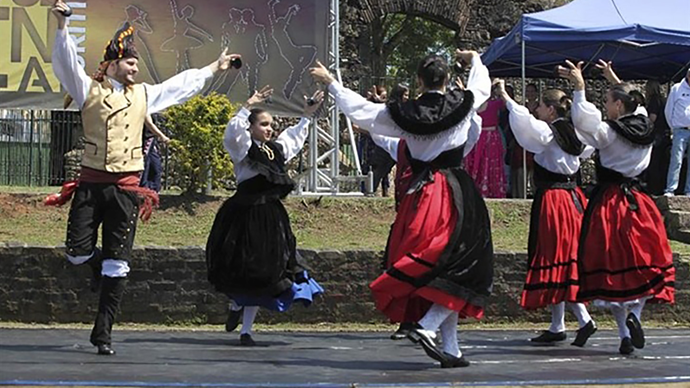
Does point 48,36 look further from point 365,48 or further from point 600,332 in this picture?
point 365,48

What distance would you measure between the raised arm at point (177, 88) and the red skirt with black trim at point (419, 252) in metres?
1.67

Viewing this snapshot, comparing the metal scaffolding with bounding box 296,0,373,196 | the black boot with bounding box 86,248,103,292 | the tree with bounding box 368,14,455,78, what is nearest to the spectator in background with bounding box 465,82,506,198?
the metal scaffolding with bounding box 296,0,373,196

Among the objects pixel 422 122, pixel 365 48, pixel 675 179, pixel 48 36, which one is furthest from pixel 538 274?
pixel 365 48

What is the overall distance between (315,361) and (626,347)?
220 cm

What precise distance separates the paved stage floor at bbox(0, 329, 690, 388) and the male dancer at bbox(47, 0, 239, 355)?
521 mm

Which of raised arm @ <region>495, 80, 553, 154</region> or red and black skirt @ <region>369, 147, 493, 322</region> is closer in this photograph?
red and black skirt @ <region>369, 147, 493, 322</region>

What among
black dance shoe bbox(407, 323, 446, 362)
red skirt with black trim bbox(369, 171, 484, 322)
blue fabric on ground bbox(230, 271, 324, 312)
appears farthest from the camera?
blue fabric on ground bbox(230, 271, 324, 312)

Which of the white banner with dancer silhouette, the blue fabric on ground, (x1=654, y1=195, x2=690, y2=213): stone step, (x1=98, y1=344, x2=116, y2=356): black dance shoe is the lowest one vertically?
(x1=98, y1=344, x2=116, y2=356): black dance shoe

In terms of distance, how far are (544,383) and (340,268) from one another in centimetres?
433

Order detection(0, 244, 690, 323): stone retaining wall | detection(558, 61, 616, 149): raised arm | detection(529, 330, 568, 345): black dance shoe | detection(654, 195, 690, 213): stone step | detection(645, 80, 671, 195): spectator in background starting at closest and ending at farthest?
detection(558, 61, 616, 149): raised arm → detection(529, 330, 568, 345): black dance shoe → detection(0, 244, 690, 323): stone retaining wall → detection(654, 195, 690, 213): stone step → detection(645, 80, 671, 195): spectator in background

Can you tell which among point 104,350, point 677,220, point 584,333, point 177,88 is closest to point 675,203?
point 677,220

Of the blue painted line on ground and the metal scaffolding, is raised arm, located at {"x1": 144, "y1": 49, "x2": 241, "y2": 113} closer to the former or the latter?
the blue painted line on ground

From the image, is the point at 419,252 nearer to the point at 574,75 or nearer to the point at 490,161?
the point at 574,75

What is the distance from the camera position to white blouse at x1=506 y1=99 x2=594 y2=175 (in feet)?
27.1
